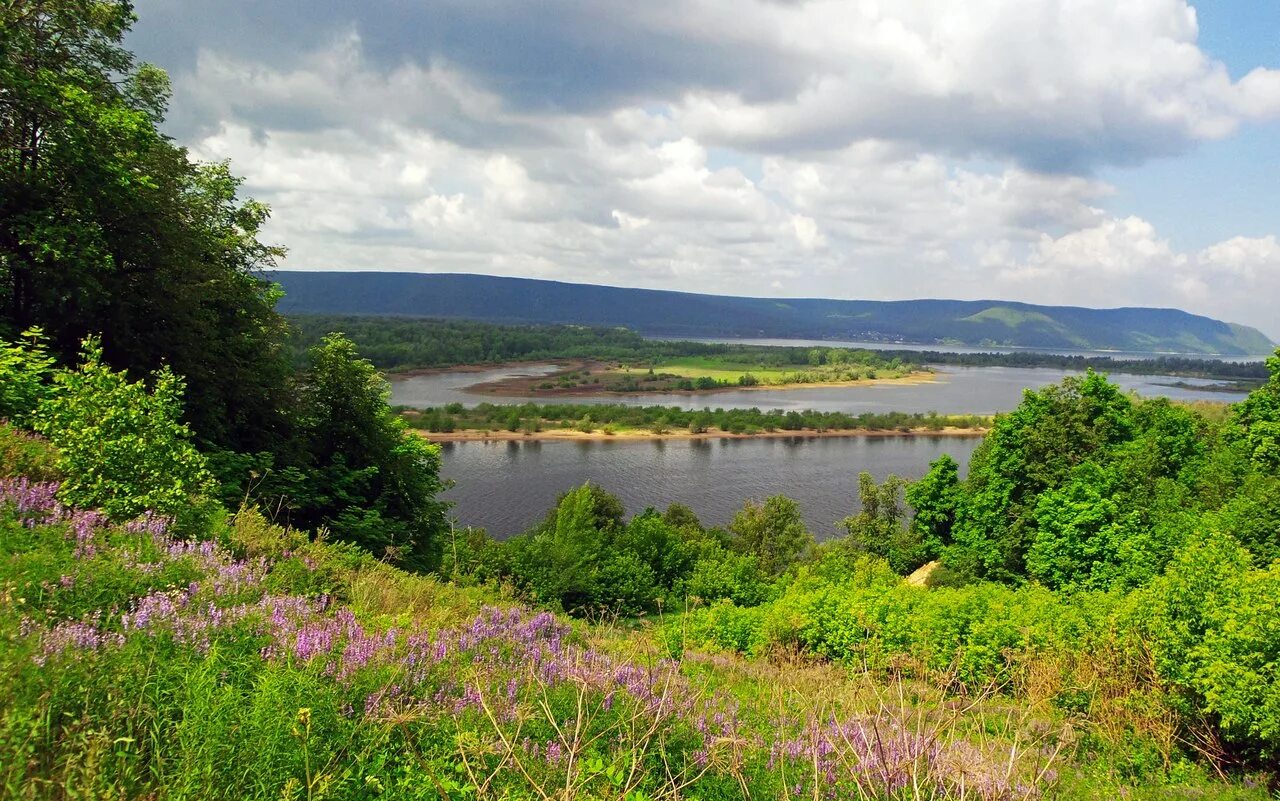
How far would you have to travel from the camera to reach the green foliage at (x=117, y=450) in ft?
19.0

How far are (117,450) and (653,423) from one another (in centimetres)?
8733

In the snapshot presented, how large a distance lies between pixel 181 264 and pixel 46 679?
1301 cm

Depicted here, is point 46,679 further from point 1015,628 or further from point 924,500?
point 924,500

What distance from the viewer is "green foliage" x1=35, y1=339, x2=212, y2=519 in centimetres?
580

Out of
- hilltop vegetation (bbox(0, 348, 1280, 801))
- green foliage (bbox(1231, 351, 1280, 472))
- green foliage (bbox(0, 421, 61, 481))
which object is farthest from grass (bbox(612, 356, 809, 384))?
green foliage (bbox(0, 421, 61, 481))

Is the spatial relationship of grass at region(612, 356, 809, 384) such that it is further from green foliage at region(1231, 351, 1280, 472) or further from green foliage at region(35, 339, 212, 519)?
green foliage at region(35, 339, 212, 519)

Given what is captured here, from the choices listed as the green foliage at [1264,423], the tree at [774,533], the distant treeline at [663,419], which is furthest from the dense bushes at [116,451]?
the distant treeline at [663,419]

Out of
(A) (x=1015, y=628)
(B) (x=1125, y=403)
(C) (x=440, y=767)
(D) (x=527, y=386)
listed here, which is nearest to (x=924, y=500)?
(B) (x=1125, y=403)

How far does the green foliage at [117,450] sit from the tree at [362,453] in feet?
32.7

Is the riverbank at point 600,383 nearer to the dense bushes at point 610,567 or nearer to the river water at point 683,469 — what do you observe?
the river water at point 683,469

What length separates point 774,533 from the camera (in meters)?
37.6

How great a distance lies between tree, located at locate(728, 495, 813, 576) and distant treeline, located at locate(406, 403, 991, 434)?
50333 mm

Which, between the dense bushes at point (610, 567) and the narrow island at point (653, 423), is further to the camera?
the narrow island at point (653, 423)

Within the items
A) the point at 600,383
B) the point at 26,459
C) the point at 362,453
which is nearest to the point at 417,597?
the point at 26,459
